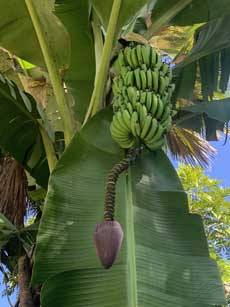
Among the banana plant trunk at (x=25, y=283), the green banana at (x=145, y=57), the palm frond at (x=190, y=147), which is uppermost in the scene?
the green banana at (x=145, y=57)

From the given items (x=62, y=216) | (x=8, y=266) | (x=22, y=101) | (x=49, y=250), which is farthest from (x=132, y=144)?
(x=8, y=266)

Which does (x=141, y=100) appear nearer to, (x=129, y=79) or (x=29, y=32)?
(x=129, y=79)

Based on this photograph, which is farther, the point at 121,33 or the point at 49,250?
the point at 121,33

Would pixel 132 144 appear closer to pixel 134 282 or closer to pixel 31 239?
pixel 134 282

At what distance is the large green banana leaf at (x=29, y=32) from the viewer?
2.15 m

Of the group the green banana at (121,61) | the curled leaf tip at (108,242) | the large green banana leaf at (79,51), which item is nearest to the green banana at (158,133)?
the green banana at (121,61)

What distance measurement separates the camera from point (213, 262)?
5.52 feet

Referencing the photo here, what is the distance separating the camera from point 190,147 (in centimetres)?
381

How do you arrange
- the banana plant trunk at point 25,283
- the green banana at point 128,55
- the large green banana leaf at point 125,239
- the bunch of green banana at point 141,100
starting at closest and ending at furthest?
the large green banana leaf at point 125,239 < the bunch of green banana at point 141,100 < the green banana at point 128,55 < the banana plant trunk at point 25,283

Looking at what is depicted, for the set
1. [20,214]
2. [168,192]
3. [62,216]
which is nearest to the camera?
[62,216]

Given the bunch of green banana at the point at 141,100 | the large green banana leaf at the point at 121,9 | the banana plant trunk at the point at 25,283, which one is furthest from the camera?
the banana plant trunk at the point at 25,283

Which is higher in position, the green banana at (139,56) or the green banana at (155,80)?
the green banana at (139,56)

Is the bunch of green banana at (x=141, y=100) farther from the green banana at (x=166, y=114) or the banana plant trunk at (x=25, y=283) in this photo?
the banana plant trunk at (x=25, y=283)

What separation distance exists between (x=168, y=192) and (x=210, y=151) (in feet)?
6.89
